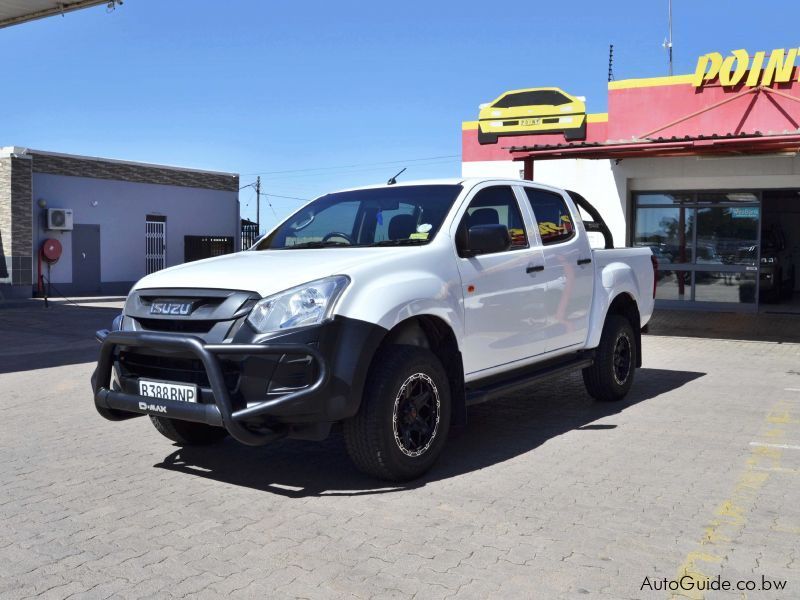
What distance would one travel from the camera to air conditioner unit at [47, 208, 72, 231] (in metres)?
23.2

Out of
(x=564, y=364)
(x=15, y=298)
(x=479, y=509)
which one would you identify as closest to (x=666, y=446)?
(x=564, y=364)

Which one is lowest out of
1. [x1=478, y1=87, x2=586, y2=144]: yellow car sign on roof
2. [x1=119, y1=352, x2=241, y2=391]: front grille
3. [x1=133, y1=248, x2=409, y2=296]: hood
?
[x1=119, y1=352, x2=241, y2=391]: front grille

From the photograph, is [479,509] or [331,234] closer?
[479,509]

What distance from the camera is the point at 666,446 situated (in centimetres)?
601

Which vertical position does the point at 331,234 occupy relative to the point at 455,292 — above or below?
above

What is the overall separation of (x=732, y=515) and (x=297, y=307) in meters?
2.63

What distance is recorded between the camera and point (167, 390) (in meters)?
4.66

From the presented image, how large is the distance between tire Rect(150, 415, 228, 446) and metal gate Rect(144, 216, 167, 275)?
70.4 ft

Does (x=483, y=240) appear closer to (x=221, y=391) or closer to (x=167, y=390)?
(x=221, y=391)

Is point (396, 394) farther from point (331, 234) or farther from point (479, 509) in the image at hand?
point (331, 234)

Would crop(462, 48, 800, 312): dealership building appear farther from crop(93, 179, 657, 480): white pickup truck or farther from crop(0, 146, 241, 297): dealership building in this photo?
crop(0, 146, 241, 297): dealership building

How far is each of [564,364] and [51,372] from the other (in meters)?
6.31

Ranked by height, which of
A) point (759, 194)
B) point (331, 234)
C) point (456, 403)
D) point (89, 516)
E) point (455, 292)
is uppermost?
point (759, 194)

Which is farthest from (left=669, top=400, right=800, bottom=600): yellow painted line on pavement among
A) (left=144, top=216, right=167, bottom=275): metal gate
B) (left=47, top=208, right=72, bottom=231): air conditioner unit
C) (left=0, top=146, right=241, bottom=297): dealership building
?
(left=144, top=216, right=167, bottom=275): metal gate
